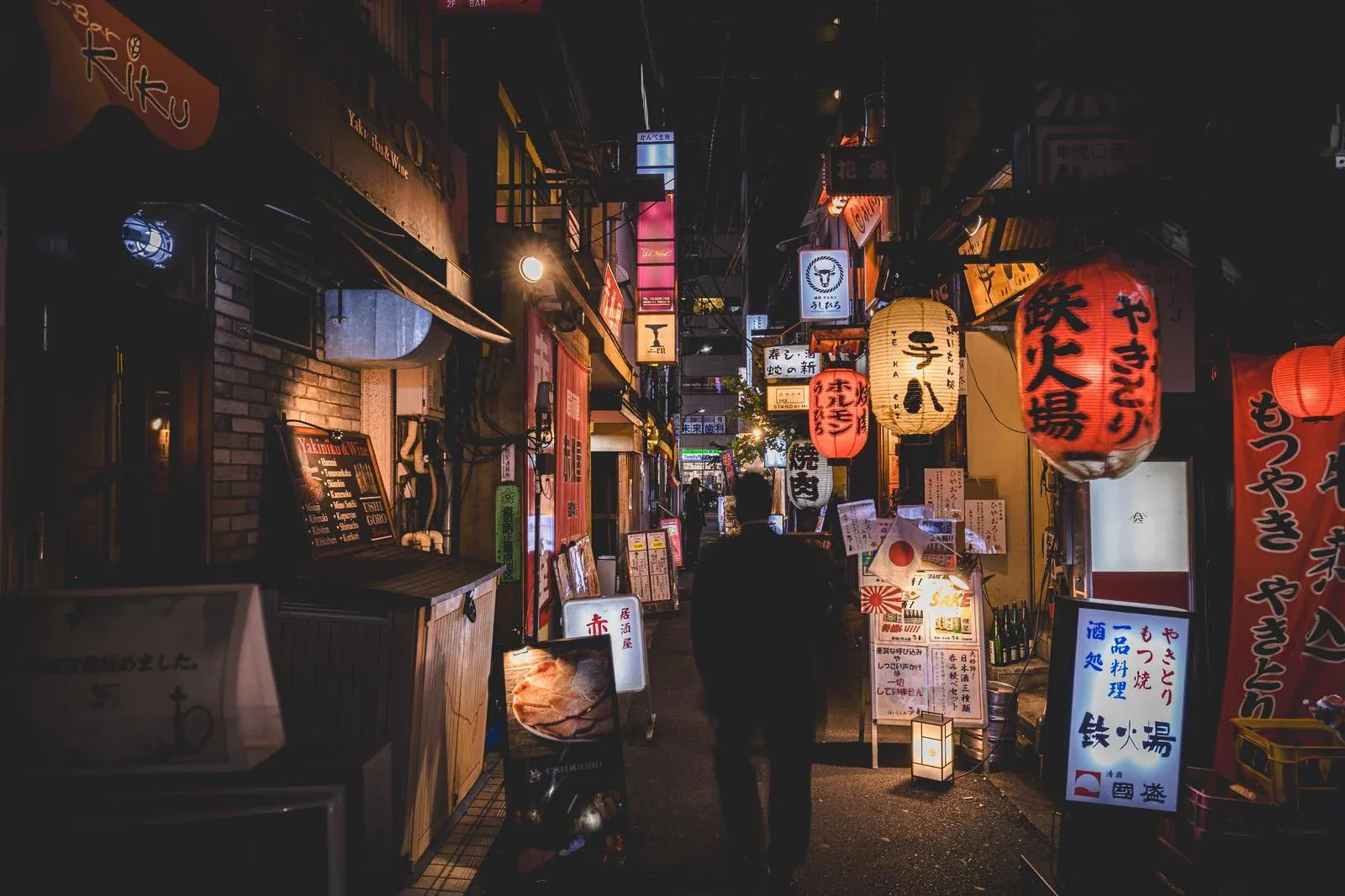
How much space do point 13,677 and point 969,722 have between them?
7963 mm

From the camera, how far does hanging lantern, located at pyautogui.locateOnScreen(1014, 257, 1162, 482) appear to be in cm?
578

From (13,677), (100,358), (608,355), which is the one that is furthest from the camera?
(608,355)

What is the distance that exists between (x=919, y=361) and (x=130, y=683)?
8.37 m

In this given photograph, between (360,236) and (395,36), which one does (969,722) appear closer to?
(360,236)

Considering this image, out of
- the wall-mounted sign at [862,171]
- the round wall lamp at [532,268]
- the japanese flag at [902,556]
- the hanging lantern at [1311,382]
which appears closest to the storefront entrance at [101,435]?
the round wall lamp at [532,268]

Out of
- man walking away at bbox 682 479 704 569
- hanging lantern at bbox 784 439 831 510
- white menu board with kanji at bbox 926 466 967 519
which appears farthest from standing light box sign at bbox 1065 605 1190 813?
man walking away at bbox 682 479 704 569

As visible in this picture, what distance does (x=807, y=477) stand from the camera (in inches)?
864

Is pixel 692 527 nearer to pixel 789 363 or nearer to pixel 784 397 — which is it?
pixel 784 397

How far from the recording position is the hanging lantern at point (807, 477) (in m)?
21.9

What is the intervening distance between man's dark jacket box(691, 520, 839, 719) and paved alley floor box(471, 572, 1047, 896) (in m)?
1.48

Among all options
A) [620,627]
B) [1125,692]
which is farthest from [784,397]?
[1125,692]

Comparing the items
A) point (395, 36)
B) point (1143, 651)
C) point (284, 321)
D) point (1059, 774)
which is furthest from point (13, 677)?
point (395, 36)

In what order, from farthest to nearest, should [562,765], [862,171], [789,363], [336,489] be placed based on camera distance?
[789,363]
[862,171]
[336,489]
[562,765]

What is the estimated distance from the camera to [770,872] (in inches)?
212
